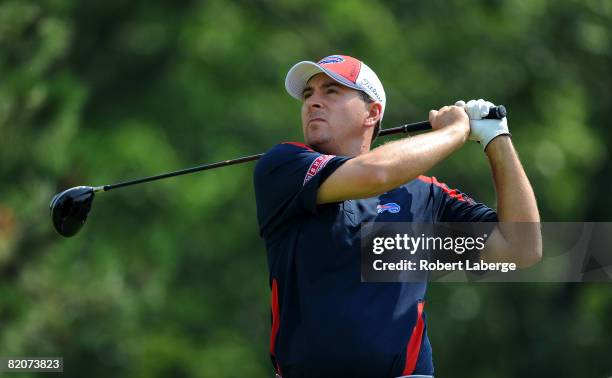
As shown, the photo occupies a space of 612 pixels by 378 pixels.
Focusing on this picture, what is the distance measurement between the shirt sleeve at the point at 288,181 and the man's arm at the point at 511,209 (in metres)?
0.74

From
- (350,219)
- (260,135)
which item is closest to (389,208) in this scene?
(350,219)

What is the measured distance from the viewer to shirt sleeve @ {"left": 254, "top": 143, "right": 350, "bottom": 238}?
4887 millimetres

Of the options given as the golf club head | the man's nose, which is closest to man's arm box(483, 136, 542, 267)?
the man's nose

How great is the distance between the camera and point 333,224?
4883 millimetres

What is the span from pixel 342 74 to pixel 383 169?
770 millimetres

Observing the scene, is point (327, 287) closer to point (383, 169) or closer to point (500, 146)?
point (383, 169)

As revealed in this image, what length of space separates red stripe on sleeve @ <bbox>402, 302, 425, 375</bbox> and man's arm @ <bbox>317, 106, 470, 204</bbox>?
0.50 m

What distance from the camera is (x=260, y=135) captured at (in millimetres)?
15844

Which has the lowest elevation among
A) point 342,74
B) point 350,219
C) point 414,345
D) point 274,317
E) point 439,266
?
point 414,345

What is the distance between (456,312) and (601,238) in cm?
508

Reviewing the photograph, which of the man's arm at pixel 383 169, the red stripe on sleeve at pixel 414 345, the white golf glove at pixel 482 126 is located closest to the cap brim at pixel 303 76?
the white golf glove at pixel 482 126

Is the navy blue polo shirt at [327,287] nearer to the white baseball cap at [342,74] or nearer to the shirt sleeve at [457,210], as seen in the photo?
the shirt sleeve at [457,210]

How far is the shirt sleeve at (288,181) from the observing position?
489 cm

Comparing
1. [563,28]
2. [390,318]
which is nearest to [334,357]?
[390,318]
